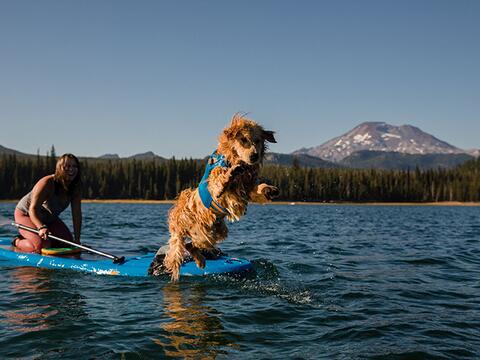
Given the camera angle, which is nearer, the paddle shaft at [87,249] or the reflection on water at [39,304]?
the reflection on water at [39,304]

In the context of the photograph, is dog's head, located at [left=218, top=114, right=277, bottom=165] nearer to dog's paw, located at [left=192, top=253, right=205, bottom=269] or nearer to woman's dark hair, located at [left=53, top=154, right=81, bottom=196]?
dog's paw, located at [left=192, top=253, right=205, bottom=269]

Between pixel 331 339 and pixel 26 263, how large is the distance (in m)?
8.76

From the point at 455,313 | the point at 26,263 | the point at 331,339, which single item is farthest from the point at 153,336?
the point at 26,263

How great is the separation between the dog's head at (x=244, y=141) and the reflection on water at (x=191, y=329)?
251 cm

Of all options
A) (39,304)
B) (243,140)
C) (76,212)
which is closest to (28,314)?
(39,304)

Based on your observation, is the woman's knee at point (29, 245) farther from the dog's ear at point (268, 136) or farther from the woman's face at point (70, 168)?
the dog's ear at point (268, 136)

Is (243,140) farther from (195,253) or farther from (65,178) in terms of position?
(65,178)

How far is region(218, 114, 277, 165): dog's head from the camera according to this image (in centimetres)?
692

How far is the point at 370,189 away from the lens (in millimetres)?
132125

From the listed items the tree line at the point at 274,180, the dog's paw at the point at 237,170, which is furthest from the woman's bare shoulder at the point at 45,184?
the tree line at the point at 274,180

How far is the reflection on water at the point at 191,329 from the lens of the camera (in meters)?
5.93

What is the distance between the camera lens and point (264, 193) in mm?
7121

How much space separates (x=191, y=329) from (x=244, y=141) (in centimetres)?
287

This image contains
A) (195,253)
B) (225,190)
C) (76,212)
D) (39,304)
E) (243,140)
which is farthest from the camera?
(76,212)
